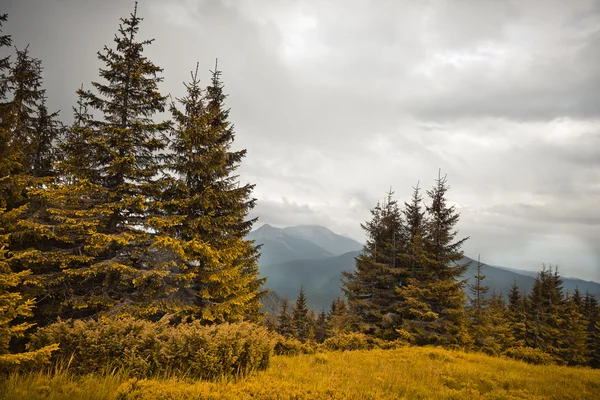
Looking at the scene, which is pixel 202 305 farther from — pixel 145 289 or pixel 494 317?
pixel 494 317

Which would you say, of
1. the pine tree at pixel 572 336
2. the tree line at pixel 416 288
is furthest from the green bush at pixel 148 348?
the pine tree at pixel 572 336

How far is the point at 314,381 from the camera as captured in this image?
6.48 metres

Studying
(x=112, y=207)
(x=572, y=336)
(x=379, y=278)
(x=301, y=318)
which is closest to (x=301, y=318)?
(x=301, y=318)

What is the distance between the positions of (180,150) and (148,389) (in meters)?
9.78

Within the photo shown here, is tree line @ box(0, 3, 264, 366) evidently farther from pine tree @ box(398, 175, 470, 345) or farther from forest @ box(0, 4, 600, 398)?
pine tree @ box(398, 175, 470, 345)

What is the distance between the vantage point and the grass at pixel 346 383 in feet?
15.4

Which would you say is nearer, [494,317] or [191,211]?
[191,211]

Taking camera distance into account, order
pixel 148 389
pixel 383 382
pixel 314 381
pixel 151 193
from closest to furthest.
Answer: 1. pixel 148 389
2. pixel 314 381
3. pixel 383 382
4. pixel 151 193

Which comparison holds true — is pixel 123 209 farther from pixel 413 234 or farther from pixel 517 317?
pixel 517 317

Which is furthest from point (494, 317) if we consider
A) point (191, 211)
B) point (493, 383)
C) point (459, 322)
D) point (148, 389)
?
point (148, 389)

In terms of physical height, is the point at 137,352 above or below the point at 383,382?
above

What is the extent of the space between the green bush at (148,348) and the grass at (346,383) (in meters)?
0.30

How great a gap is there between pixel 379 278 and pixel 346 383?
1457cm

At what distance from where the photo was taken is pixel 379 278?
20125mm
